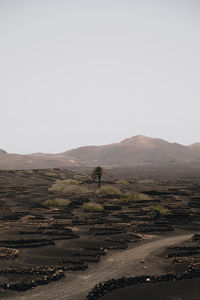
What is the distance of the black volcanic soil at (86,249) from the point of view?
45.0 ft

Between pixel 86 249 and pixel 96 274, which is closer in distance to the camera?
pixel 96 274

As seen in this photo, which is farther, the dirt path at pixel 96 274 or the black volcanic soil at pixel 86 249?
the black volcanic soil at pixel 86 249

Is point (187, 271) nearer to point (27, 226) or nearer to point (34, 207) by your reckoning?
point (27, 226)

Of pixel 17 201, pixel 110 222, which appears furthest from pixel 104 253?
pixel 17 201

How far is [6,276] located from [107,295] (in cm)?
570

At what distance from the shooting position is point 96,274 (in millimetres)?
15141

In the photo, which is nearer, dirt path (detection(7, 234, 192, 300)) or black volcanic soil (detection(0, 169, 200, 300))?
dirt path (detection(7, 234, 192, 300))

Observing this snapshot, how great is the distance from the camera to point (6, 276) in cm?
1498

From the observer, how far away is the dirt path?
1269 centimetres

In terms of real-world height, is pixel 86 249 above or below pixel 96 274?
below

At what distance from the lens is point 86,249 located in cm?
1998

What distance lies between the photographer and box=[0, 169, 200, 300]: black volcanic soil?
13.7 m

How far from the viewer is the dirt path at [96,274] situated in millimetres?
12688

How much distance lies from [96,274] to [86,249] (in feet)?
16.1
